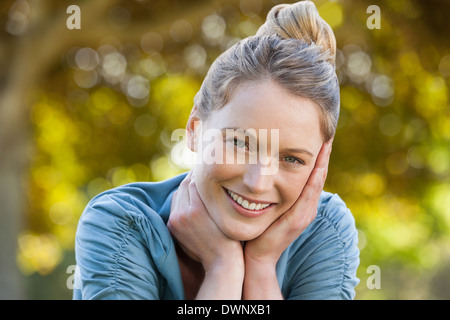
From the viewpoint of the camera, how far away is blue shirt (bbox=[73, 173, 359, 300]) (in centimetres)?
185

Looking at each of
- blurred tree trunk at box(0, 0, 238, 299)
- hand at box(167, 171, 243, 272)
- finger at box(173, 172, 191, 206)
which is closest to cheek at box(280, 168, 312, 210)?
hand at box(167, 171, 243, 272)

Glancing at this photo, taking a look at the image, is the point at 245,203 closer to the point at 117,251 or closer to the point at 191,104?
the point at 117,251

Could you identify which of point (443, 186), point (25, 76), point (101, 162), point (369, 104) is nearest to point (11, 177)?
point (25, 76)

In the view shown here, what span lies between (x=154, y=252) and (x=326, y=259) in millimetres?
653

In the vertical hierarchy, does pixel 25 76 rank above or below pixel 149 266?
above

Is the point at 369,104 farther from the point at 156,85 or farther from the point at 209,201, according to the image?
the point at 209,201

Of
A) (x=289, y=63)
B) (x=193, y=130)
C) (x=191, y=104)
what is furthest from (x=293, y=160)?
(x=191, y=104)

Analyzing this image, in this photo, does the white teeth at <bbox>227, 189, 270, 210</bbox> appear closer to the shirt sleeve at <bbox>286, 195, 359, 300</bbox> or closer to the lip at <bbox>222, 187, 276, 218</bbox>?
the lip at <bbox>222, 187, 276, 218</bbox>

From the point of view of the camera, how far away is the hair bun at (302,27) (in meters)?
1.92

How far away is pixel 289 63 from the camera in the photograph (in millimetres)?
1838

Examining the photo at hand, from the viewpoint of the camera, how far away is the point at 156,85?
7.72 metres

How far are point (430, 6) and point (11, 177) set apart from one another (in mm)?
5283

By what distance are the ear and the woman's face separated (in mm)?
119
